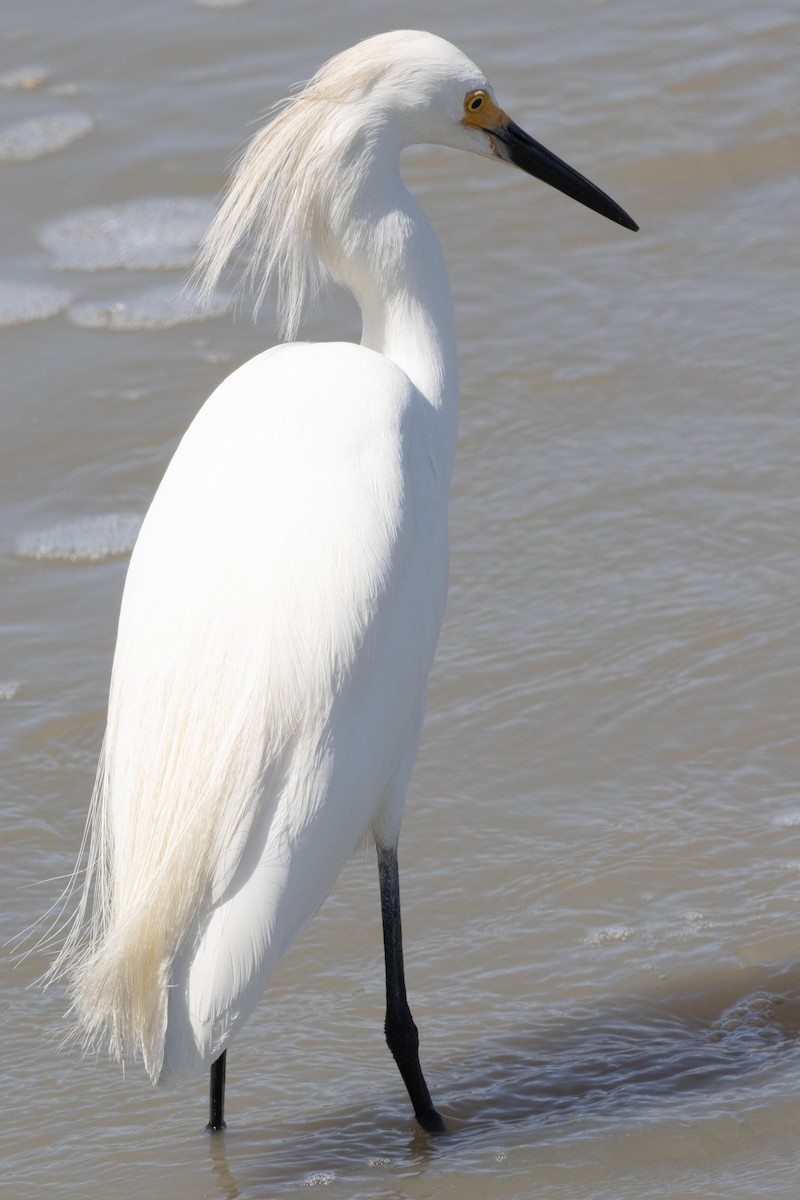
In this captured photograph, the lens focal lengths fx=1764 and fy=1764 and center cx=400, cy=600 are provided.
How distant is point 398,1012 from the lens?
296 centimetres

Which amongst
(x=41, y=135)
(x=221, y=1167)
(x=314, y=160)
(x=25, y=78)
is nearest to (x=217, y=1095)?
(x=221, y=1167)

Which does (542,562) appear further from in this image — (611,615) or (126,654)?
(126,654)

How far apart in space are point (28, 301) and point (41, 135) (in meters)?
1.12

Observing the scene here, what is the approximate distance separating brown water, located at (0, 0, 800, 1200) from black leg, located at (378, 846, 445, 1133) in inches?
2.7

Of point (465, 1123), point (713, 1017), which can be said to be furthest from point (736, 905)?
point (465, 1123)

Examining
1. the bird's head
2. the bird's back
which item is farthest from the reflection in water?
the bird's head

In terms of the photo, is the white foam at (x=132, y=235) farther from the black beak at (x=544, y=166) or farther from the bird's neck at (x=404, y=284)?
the bird's neck at (x=404, y=284)

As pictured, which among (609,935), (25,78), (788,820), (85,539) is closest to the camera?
(609,935)

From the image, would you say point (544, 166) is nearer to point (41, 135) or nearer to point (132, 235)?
point (132, 235)

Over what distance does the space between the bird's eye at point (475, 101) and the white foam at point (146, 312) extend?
7.66ft

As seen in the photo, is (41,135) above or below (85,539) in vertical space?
above

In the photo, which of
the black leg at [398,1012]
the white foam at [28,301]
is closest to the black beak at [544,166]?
the black leg at [398,1012]

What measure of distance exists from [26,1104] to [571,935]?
1037 mm

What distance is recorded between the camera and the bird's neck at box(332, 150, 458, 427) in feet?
9.86
